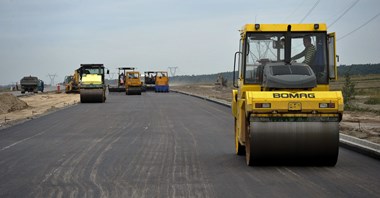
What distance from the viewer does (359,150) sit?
42.8 feet

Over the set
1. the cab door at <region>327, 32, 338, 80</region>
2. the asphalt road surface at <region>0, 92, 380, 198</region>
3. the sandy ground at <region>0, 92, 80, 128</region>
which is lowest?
the sandy ground at <region>0, 92, 80, 128</region>

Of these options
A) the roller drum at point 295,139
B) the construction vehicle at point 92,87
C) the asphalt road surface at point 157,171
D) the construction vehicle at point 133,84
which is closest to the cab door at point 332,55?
the roller drum at point 295,139

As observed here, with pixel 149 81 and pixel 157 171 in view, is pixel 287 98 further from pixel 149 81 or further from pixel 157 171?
pixel 149 81

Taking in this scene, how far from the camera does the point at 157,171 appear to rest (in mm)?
10359

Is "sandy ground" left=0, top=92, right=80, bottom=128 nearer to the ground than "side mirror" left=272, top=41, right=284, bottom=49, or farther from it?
nearer to the ground

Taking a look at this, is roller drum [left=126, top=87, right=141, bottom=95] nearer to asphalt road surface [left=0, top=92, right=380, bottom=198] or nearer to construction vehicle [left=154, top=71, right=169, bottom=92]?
construction vehicle [left=154, top=71, right=169, bottom=92]

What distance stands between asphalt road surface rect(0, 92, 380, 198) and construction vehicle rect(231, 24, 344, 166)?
42cm

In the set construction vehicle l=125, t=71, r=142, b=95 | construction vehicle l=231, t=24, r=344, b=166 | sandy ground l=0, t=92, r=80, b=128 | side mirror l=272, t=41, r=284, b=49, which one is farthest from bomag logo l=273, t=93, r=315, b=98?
construction vehicle l=125, t=71, r=142, b=95

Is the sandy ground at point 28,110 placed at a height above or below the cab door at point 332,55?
below

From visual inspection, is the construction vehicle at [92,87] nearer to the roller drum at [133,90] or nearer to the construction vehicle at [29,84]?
the roller drum at [133,90]

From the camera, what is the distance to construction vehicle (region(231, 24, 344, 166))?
1023 centimetres

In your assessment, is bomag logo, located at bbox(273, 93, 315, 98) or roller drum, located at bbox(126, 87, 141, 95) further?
roller drum, located at bbox(126, 87, 141, 95)

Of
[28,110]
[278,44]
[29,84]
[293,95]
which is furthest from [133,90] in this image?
[293,95]

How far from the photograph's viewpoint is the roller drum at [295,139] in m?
10.2
